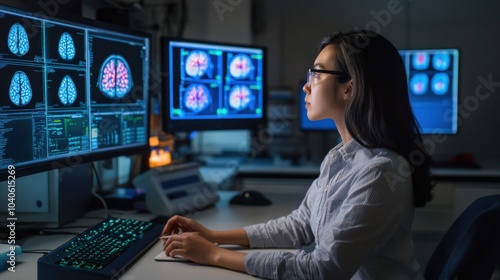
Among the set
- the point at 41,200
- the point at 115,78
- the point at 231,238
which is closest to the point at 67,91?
the point at 115,78

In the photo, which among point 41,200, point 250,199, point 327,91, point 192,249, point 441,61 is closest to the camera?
point 192,249

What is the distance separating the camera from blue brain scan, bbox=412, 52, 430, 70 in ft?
8.95

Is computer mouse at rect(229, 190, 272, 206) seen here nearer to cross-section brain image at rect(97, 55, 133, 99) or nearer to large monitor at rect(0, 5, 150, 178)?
large monitor at rect(0, 5, 150, 178)


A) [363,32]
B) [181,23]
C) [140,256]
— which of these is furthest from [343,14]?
[140,256]

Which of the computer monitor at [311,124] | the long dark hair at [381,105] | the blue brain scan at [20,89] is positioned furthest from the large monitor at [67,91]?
the computer monitor at [311,124]

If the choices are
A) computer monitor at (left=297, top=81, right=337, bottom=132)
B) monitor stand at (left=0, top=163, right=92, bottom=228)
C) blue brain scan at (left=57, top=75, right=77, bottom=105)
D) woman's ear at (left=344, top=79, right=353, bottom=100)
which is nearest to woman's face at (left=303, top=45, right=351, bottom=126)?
woman's ear at (left=344, top=79, right=353, bottom=100)

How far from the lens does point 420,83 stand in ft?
9.03

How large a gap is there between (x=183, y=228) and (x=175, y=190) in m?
0.38

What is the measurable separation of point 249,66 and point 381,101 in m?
0.96

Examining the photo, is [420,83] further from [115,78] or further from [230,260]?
[230,260]

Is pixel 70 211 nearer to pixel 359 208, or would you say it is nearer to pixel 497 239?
pixel 359 208

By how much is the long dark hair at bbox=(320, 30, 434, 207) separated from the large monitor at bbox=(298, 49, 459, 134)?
168 centimetres

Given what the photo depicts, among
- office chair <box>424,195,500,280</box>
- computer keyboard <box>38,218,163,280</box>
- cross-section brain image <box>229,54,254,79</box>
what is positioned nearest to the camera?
computer keyboard <box>38,218,163,280</box>

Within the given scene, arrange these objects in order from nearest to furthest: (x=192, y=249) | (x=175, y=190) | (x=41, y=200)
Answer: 1. (x=192, y=249)
2. (x=41, y=200)
3. (x=175, y=190)
